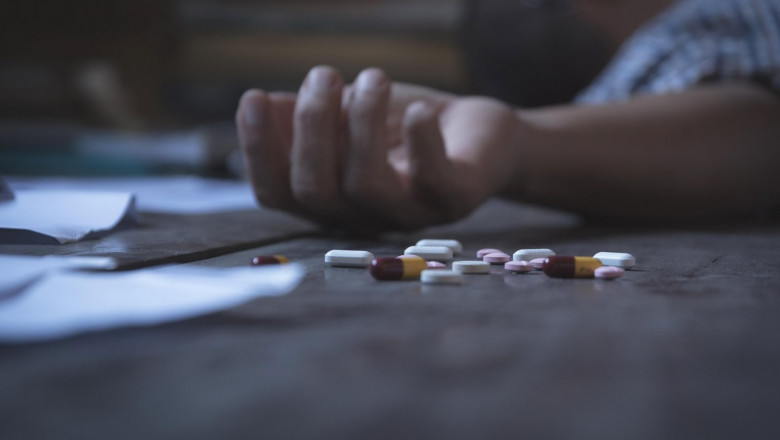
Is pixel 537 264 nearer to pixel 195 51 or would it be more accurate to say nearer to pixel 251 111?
pixel 251 111

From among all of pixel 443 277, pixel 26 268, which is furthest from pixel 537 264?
pixel 26 268

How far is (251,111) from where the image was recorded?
2.60ft

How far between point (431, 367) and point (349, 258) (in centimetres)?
28

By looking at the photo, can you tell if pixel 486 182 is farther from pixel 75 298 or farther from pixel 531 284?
pixel 75 298

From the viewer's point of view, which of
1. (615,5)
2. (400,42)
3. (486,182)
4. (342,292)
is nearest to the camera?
(342,292)

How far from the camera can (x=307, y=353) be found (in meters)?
0.31

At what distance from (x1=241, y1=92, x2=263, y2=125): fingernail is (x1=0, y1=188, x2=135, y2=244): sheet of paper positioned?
160 millimetres

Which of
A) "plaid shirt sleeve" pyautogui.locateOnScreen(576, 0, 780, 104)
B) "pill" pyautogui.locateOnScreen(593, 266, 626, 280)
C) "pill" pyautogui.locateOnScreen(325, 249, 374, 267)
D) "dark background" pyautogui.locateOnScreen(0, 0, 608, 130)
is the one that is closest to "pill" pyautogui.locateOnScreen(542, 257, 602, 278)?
"pill" pyautogui.locateOnScreen(593, 266, 626, 280)

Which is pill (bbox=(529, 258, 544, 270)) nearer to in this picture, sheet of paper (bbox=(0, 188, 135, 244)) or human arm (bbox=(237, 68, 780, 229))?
human arm (bbox=(237, 68, 780, 229))

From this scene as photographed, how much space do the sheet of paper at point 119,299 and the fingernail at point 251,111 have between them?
0.38 meters

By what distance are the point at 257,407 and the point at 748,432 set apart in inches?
6.2

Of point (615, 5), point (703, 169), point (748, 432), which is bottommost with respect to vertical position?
point (748, 432)

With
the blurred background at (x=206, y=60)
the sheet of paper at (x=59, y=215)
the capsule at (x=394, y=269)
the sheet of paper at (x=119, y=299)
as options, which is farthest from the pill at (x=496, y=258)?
the blurred background at (x=206, y=60)

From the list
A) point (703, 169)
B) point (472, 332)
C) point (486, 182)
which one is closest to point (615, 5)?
point (703, 169)
